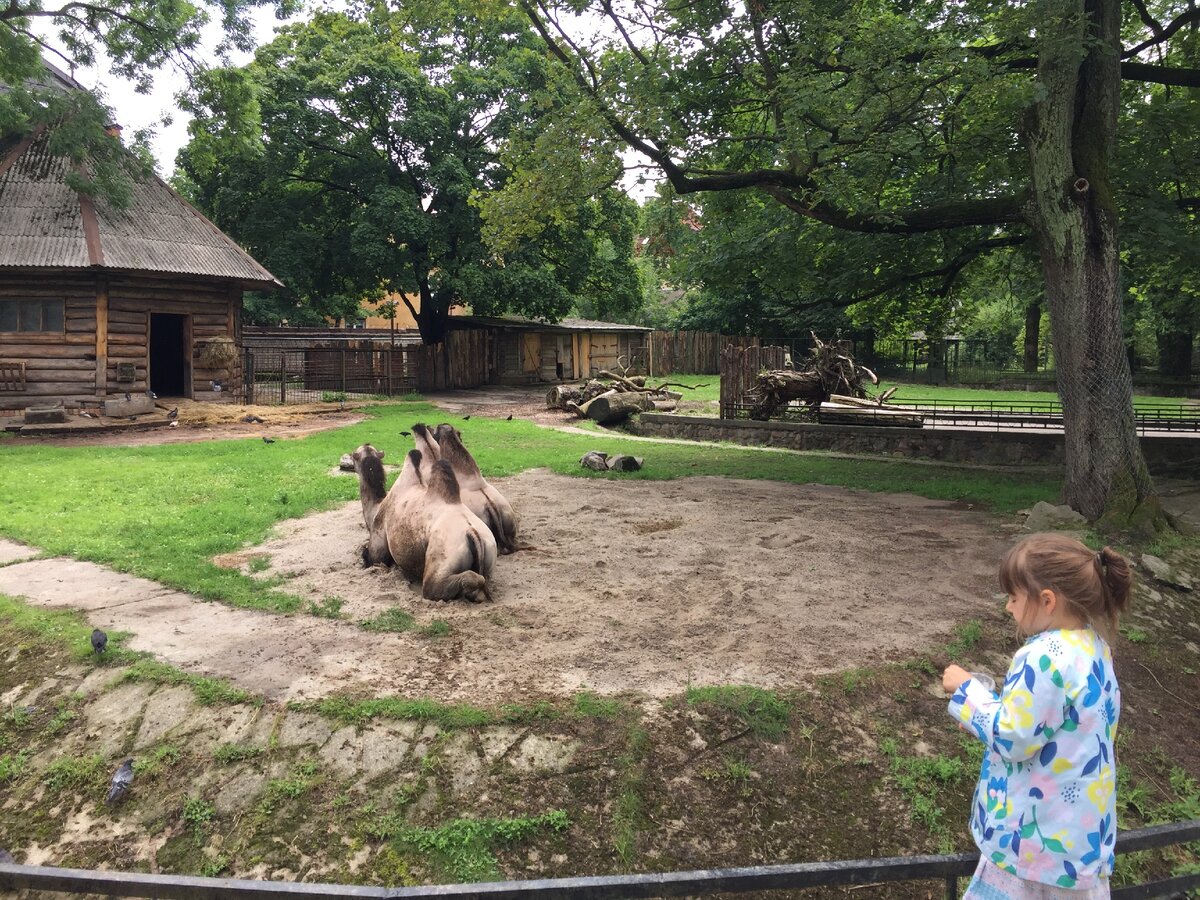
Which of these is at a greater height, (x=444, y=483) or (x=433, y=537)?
(x=444, y=483)

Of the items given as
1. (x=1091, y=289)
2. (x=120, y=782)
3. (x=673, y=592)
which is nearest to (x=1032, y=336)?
(x=1091, y=289)

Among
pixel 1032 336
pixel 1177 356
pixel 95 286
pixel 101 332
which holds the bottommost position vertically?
pixel 101 332

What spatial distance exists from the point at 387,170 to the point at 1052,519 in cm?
2411

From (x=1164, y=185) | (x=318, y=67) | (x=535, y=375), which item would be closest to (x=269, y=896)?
(x=1164, y=185)

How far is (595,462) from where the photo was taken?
40.3 feet

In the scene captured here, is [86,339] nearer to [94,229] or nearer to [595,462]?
[94,229]

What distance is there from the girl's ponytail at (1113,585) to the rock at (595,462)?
9977 millimetres

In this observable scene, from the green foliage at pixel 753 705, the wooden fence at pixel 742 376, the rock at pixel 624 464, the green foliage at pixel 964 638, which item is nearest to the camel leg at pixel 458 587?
the green foliage at pixel 753 705

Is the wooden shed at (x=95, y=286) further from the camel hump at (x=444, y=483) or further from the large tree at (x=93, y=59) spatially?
the camel hump at (x=444, y=483)

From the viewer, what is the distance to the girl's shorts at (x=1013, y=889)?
7.18 feet

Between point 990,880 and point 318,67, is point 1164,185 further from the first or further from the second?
point 318,67

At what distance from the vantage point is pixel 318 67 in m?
26.1

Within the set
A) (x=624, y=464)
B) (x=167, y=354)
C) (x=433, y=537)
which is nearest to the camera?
(x=433, y=537)

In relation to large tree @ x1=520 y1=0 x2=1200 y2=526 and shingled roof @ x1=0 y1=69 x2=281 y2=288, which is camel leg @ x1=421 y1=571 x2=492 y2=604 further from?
shingled roof @ x1=0 y1=69 x2=281 y2=288
